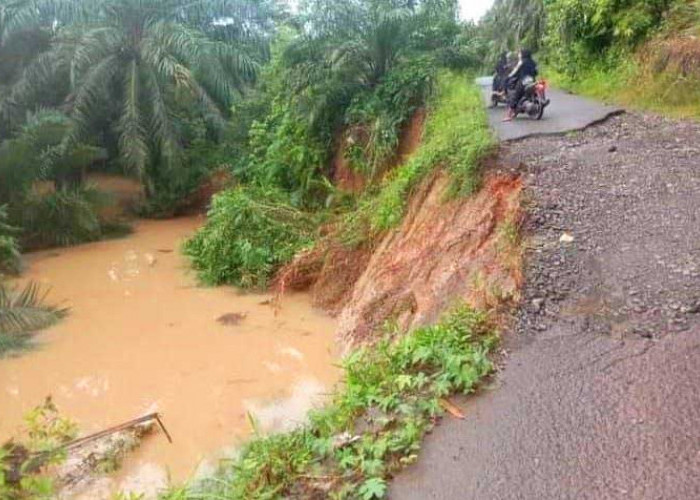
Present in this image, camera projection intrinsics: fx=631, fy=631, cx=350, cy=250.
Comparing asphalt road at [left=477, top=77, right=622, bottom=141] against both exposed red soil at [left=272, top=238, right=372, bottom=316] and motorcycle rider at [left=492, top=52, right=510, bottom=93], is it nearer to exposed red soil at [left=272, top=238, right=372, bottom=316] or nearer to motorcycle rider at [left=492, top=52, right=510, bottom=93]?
motorcycle rider at [left=492, top=52, right=510, bottom=93]

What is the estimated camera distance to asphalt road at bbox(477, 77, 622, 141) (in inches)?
360

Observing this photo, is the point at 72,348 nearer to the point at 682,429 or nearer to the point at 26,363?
the point at 26,363

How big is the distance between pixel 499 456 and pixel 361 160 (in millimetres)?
8764

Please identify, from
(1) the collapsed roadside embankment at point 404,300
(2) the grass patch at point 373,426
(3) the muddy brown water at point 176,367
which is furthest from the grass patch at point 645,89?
(2) the grass patch at point 373,426

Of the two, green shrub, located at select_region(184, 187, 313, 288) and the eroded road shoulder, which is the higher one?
the eroded road shoulder

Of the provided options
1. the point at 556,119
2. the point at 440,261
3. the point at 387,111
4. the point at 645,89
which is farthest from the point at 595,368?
the point at 645,89

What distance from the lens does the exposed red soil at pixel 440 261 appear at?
544 centimetres

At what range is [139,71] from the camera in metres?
16.3

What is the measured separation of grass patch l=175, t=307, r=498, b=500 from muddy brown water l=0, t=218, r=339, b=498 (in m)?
2.04

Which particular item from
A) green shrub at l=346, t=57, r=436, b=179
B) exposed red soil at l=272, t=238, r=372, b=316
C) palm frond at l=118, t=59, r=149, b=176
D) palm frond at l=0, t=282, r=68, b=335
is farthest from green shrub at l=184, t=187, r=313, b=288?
palm frond at l=118, t=59, r=149, b=176

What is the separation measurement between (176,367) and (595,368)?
214 inches

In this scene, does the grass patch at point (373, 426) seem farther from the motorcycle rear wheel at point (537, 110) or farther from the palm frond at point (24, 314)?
the motorcycle rear wheel at point (537, 110)

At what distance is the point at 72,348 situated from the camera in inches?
341

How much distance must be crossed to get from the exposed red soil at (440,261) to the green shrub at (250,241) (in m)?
2.24
